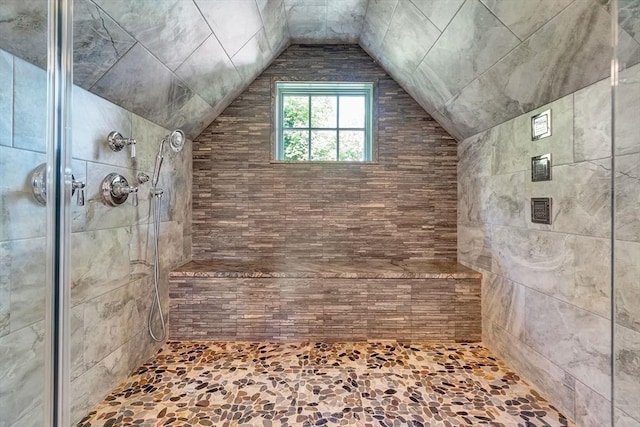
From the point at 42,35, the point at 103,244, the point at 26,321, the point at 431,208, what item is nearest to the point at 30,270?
the point at 26,321

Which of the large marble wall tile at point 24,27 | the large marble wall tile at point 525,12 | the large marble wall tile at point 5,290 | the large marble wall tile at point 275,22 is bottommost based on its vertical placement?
the large marble wall tile at point 5,290

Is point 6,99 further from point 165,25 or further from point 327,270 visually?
point 327,270

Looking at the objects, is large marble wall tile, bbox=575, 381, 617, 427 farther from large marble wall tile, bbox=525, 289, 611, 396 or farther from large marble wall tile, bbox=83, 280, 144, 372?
large marble wall tile, bbox=83, 280, 144, 372

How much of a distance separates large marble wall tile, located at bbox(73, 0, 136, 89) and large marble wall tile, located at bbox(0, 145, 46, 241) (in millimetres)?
459

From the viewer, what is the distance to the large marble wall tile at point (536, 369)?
128 cm

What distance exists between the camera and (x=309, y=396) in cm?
139

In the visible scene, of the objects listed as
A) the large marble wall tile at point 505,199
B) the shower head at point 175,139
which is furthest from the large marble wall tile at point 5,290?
the large marble wall tile at point 505,199

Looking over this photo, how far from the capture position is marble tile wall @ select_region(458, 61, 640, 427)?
1.00m

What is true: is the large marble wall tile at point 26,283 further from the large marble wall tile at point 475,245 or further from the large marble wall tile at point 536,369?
the large marble wall tile at point 475,245

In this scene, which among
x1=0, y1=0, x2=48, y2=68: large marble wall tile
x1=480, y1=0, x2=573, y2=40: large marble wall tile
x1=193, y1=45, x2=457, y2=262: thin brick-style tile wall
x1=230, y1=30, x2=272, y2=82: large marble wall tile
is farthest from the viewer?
x1=193, y1=45, x2=457, y2=262: thin brick-style tile wall

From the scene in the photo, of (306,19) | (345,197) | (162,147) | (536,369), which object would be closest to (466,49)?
(306,19)

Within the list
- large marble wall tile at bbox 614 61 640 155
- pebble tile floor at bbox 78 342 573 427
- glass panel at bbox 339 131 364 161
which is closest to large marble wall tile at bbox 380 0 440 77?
glass panel at bbox 339 131 364 161

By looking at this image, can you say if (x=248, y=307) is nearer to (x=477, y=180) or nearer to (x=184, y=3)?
(x=184, y=3)

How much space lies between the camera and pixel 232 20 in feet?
5.21
